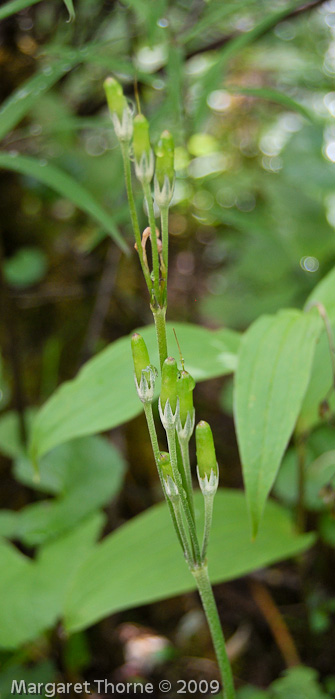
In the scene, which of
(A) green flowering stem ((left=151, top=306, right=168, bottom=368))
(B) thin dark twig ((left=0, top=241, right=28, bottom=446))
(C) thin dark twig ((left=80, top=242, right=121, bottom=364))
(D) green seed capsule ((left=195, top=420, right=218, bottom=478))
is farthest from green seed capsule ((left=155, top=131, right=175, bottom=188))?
(C) thin dark twig ((left=80, top=242, right=121, bottom=364))

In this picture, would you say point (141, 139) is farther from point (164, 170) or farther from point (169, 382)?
point (169, 382)

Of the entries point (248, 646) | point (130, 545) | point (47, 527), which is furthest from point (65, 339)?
point (248, 646)

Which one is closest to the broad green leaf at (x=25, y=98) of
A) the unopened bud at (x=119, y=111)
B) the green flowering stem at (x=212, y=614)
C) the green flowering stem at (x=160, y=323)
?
the unopened bud at (x=119, y=111)

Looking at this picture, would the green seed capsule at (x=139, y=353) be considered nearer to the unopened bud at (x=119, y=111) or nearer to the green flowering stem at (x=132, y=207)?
the green flowering stem at (x=132, y=207)

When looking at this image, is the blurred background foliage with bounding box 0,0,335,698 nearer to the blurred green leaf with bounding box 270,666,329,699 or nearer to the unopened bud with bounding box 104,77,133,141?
the blurred green leaf with bounding box 270,666,329,699

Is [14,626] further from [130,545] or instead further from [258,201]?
[258,201]

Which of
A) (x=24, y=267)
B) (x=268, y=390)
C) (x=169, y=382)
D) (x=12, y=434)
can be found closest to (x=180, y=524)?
(x=169, y=382)
